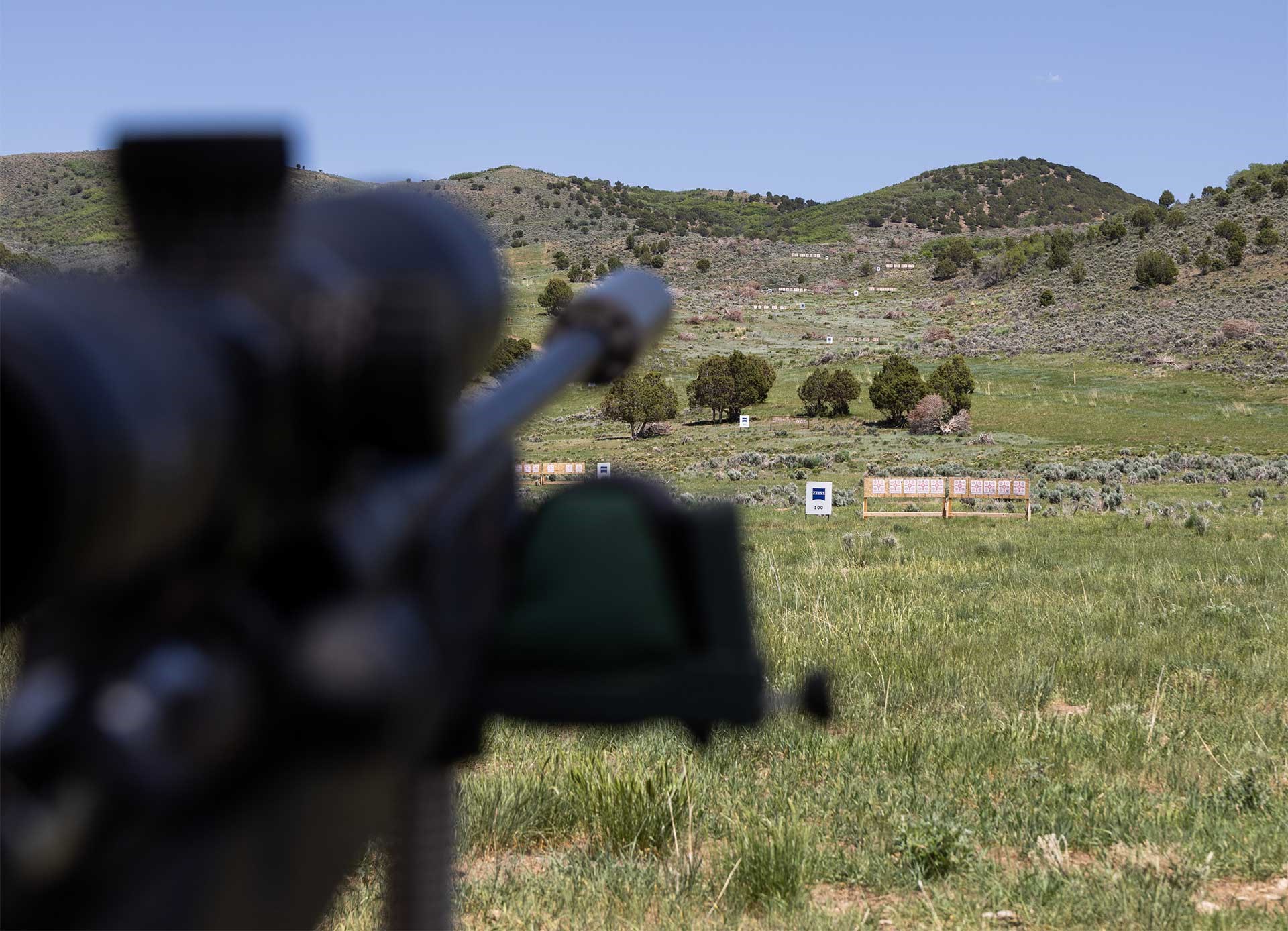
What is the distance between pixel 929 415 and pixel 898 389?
6.30ft

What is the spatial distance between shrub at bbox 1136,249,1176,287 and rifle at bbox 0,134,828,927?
7839 cm

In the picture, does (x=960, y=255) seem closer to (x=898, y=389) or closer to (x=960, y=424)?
(x=898, y=389)

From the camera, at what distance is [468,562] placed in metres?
0.76

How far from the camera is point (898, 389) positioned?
152 feet

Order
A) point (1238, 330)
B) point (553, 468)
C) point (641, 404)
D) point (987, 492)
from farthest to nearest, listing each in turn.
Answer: point (1238, 330) → point (641, 404) → point (553, 468) → point (987, 492)

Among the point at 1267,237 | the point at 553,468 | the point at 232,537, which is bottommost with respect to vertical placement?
the point at 553,468

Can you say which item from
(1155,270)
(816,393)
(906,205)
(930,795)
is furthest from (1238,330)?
(906,205)

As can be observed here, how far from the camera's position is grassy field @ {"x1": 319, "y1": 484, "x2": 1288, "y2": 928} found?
3.97 meters

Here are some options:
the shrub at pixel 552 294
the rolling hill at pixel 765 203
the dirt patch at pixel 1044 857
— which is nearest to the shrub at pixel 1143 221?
the rolling hill at pixel 765 203

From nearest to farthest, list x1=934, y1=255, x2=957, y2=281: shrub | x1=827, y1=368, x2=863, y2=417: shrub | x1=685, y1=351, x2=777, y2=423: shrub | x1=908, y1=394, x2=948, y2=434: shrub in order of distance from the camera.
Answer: x1=908, y1=394, x2=948, y2=434: shrub < x1=827, y1=368, x2=863, y2=417: shrub < x1=685, y1=351, x2=777, y2=423: shrub < x1=934, y1=255, x2=957, y2=281: shrub

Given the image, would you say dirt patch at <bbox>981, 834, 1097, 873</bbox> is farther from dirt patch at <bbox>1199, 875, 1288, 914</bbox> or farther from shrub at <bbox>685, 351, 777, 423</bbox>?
shrub at <bbox>685, 351, 777, 423</bbox>

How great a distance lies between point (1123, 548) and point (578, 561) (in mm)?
→ 15872

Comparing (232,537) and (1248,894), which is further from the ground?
(232,537)

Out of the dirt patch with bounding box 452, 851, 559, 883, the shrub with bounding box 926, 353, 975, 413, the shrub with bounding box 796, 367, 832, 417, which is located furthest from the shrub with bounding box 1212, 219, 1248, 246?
the dirt patch with bounding box 452, 851, 559, 883
